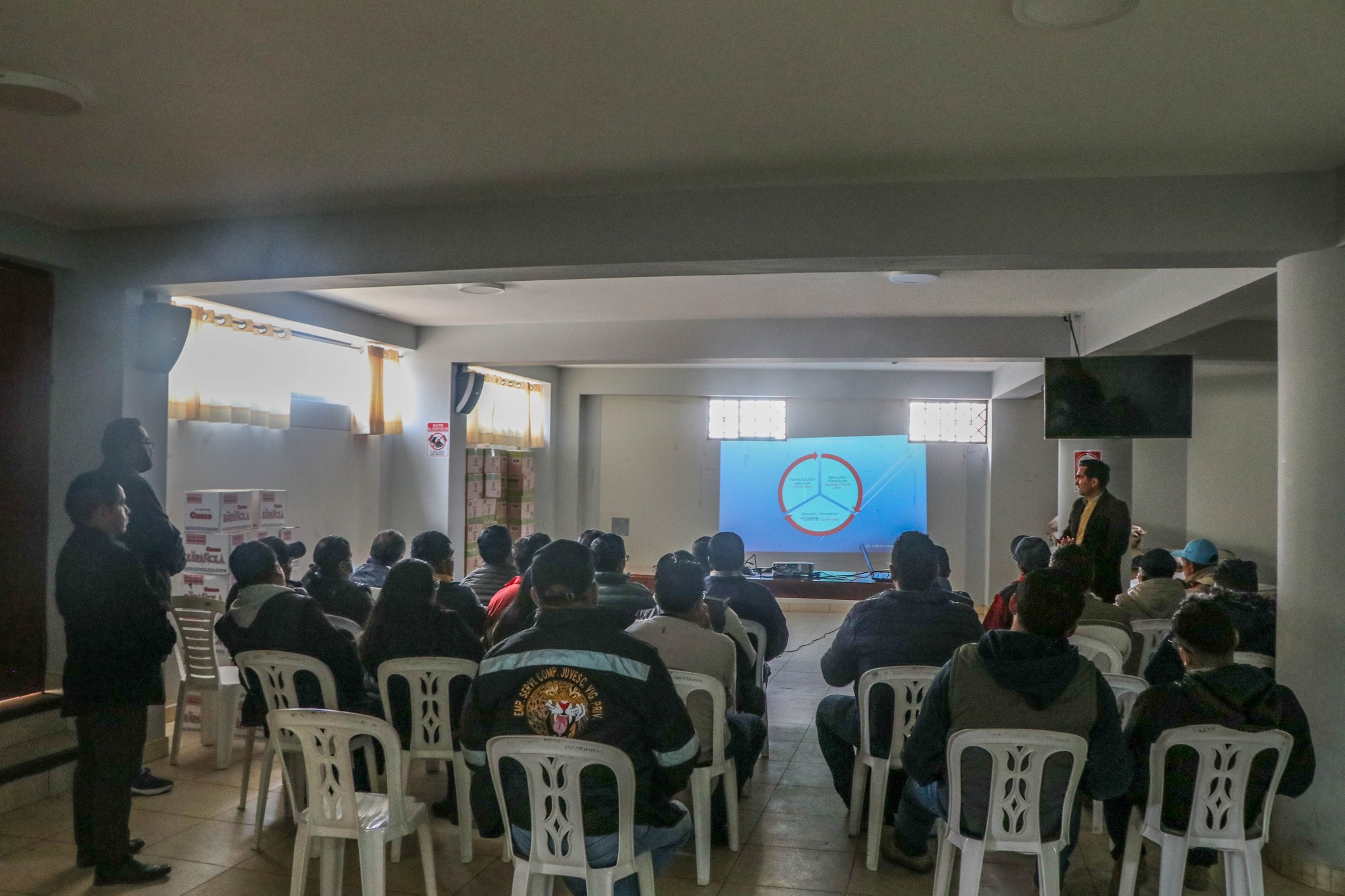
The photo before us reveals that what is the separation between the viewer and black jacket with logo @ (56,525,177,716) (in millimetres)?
3029

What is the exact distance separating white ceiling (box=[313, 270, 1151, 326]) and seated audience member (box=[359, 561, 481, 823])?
2.20m

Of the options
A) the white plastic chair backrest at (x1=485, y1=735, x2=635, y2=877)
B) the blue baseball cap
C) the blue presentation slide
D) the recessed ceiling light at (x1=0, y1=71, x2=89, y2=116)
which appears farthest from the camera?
the blue presentation slide

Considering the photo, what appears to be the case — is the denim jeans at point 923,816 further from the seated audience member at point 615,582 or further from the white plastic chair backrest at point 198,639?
the white plastic chair backrest at point 198,639

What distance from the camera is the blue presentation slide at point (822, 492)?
32.6ft

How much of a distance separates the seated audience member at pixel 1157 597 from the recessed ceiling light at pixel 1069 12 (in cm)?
294

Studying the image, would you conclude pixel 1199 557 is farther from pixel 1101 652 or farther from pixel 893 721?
pixel 893 721

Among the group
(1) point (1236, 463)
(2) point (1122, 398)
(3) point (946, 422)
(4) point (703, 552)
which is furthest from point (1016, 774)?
(1) point (1236, 463)

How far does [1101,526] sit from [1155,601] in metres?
0.81

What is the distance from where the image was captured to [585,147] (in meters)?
3.12

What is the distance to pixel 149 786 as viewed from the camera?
3908 millimetres

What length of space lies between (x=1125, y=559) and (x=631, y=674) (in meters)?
7.92

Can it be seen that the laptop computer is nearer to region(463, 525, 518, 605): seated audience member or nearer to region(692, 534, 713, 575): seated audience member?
region(692, 534, 713, 575): seated audience member

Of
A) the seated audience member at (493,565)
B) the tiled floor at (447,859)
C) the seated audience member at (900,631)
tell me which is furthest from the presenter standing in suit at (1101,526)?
the seated audience member at (493,565)

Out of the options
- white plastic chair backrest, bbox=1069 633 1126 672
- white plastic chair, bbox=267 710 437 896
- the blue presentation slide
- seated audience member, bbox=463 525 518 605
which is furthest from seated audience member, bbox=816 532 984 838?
the blue presentation slide
